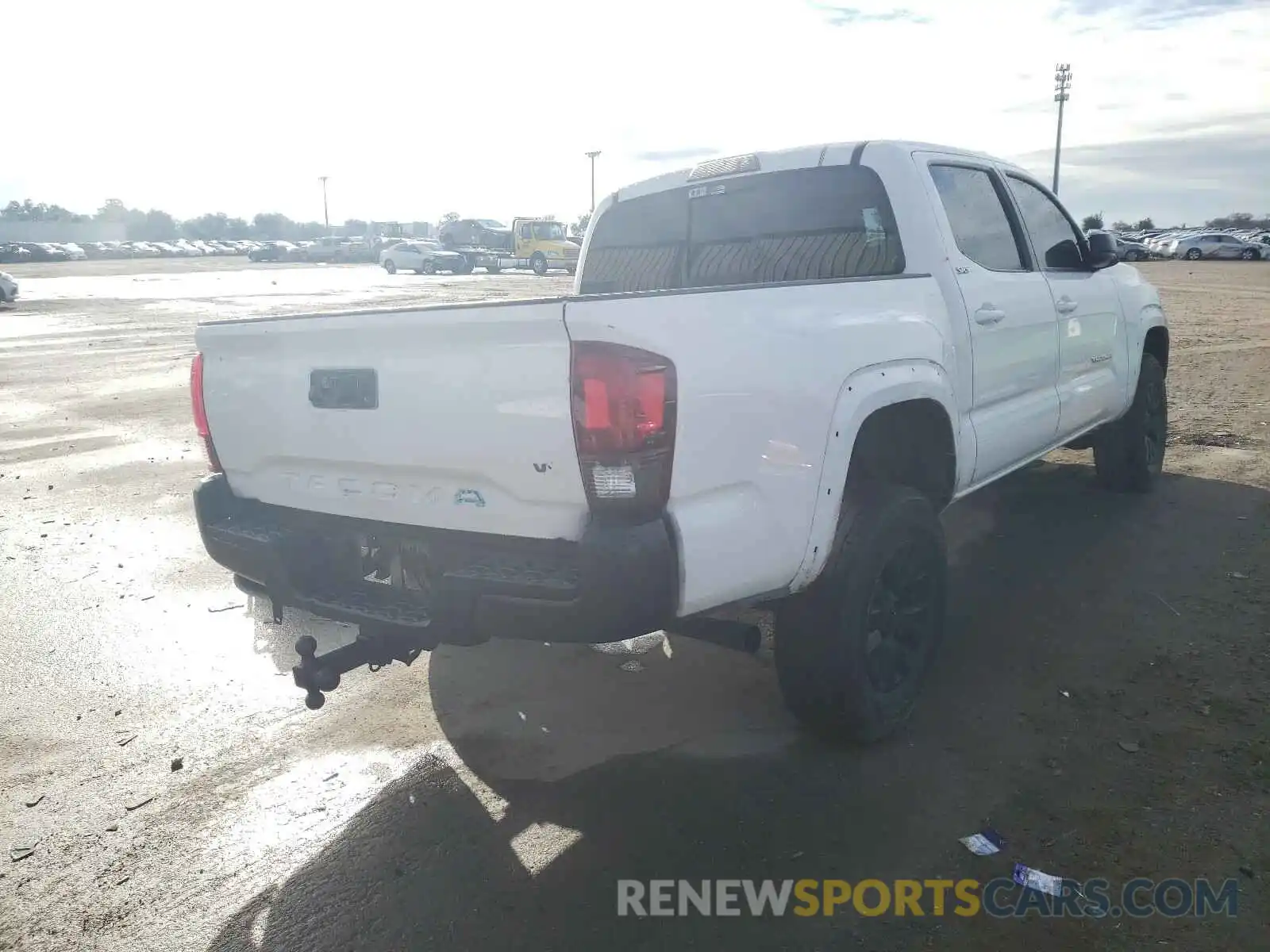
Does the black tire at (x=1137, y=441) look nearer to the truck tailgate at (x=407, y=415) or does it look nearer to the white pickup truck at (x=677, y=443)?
the white pickup truck at (x=677, y=443)

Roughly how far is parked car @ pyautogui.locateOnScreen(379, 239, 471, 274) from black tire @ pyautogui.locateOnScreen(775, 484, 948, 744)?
4083 cm

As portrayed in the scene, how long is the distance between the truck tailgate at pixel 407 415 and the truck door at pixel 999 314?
2.14 meters

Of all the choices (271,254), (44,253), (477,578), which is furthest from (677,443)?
(44,253)

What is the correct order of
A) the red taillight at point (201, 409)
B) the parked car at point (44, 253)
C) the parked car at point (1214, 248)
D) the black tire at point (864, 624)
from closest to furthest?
the black tire at point (864, 624)
the red taillight at point (201, 409)
the parked car at point (1214, 248)
the parked car at point (44, 253)

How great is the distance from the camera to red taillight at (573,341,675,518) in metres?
2.46

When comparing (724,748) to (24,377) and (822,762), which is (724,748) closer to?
(822,762)

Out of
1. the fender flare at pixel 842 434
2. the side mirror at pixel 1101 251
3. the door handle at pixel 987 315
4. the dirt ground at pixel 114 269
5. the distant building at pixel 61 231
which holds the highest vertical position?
the distant building at pixel 61 231

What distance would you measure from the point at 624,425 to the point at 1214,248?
53.3m

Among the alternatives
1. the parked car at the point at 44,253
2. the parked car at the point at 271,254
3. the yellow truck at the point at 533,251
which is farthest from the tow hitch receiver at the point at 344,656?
the parked car at the point at 44,253

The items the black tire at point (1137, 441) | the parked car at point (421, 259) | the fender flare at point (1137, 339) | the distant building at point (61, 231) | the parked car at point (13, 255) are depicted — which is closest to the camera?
the fender flare at point (1137, 339)

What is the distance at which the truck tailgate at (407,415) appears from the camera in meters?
2.56

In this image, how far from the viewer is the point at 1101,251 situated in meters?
5.00

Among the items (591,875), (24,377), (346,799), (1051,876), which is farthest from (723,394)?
(24,377)

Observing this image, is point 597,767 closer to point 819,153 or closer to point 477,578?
point 477,578
